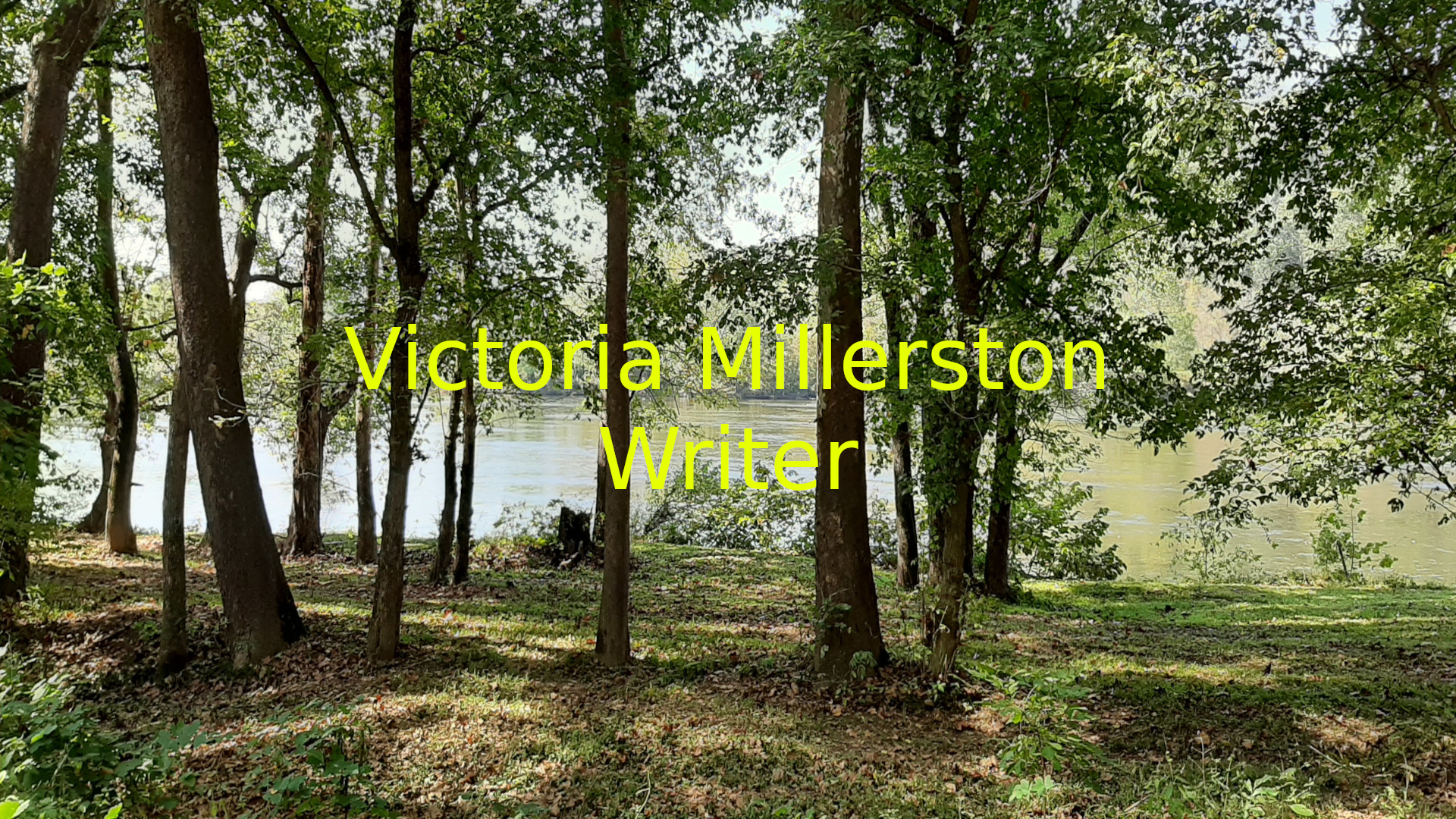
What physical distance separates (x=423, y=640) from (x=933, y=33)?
22.7 feet

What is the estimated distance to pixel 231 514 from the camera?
6.75 metres

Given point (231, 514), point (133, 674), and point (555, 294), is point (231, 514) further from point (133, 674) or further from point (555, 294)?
point (555, 294)

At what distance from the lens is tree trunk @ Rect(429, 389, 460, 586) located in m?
9.67

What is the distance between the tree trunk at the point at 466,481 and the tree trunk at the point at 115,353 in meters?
4.15

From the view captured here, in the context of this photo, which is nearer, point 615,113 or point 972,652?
point 615,113

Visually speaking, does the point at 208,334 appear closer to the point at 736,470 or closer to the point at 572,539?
the point at 572,539

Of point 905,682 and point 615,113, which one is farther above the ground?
point 615,113

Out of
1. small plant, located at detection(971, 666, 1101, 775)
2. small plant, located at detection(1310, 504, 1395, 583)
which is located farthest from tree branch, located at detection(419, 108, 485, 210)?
small plant, located at detection(1310, 504, 1395, 583)

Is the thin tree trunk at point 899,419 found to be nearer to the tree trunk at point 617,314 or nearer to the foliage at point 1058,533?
the foliage at point 1058,533

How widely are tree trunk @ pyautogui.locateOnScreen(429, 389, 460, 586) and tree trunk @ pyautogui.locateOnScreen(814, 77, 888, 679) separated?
5.19 meters

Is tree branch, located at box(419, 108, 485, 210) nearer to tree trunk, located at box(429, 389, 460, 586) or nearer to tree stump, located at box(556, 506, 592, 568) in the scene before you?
tree trunk, located at box(429, 389, 460, 586)

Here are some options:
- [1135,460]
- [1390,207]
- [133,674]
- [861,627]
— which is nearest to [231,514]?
[133,674]

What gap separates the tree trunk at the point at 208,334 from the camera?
6.52 meters

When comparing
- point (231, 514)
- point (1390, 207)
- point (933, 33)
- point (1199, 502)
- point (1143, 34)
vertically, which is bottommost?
point (1199, 502)
